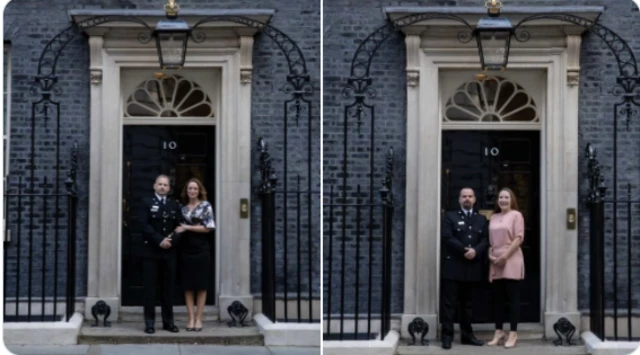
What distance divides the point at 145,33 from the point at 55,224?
1121 mm

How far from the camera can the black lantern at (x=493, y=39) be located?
7.71 meters

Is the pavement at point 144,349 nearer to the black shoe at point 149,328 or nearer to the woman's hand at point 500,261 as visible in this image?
the black shoe at point 149,328

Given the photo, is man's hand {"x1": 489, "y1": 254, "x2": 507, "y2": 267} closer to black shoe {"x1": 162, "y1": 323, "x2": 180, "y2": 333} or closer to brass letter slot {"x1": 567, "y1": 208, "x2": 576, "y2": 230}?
brass letter slot {"x1": 567, "y1": 208, "x2": 576, "y2": 230}

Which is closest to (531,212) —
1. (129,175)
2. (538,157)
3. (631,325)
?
(538,157)

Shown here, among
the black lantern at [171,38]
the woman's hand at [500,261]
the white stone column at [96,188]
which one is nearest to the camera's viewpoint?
the black lantern at [171,38]

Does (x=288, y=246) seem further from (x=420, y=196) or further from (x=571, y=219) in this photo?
(x=571, y=219)

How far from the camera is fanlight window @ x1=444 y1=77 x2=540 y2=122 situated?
805 centimetres

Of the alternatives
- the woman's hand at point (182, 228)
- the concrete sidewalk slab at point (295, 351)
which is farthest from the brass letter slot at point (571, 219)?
the woman's hand at point (182, 228)

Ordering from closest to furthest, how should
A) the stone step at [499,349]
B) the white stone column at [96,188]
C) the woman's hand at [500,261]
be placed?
the stone step at [499,349] < the white stone column at [96,188] < the woman's hand at [500,261]

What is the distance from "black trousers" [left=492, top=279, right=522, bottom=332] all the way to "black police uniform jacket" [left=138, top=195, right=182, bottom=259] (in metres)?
1.73

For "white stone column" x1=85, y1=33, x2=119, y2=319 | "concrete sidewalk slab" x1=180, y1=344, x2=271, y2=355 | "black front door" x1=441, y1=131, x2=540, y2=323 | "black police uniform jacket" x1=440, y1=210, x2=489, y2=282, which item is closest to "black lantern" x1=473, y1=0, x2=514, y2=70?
"black front door" x1=441, y1=131, x2=540, y2=323

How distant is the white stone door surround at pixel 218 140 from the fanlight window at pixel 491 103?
114 cm

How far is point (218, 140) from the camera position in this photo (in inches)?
315

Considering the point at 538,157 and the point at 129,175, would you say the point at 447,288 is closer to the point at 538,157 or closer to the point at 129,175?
the point at 538,157
